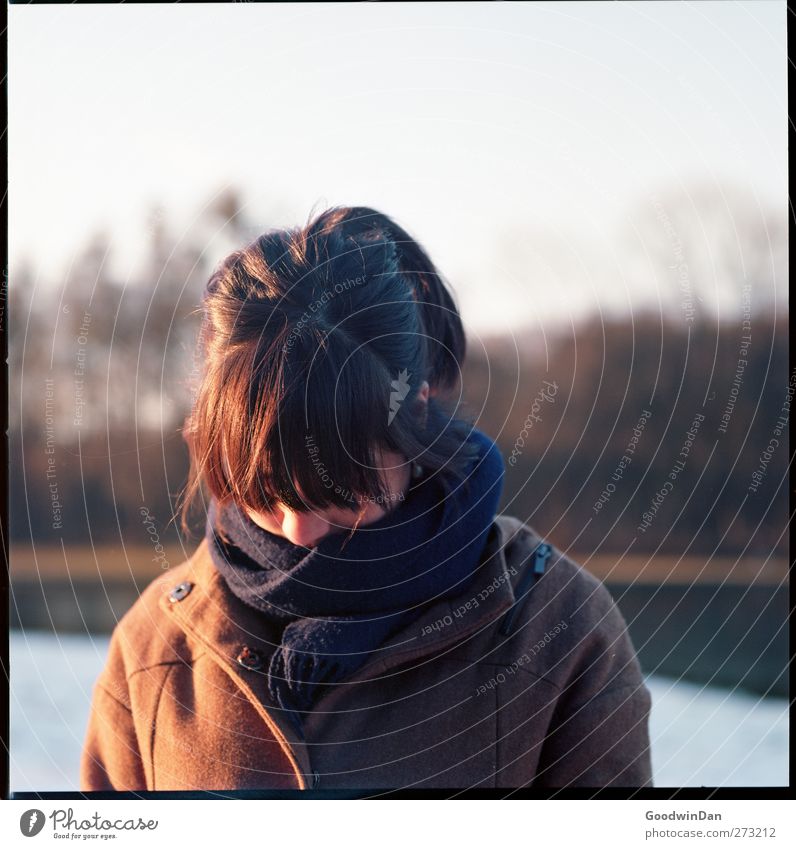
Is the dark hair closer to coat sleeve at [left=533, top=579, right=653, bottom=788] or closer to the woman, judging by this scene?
the woman

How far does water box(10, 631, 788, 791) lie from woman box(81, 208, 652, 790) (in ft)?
0.72

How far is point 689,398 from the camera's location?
8.21 ft

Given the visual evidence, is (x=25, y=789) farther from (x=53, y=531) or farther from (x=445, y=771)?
(x=53, y=531)

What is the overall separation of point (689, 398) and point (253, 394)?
1892 millimetres
